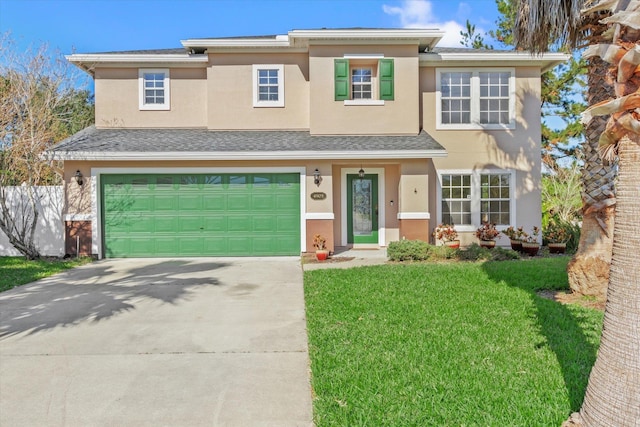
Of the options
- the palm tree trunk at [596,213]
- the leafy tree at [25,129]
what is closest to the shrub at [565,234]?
the palm tree trunk at [596,213]

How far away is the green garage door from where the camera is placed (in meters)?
12.0

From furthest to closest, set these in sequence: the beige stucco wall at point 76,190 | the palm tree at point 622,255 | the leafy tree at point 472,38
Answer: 1. the leafy tree at point 472,38
2. the beige stucco wall at point 76,190
3. the palm tree at point 622,255

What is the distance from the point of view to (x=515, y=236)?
12422 mm

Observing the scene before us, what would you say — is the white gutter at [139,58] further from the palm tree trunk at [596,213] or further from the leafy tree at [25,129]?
the palm tree trunk at [596,213]

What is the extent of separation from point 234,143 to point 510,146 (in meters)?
8.73

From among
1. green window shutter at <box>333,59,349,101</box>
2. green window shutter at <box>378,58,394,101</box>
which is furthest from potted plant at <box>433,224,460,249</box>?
green window shutter at <box>333,59,349,101</box>

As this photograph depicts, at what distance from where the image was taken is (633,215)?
225 centimetres

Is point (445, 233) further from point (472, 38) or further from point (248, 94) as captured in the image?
point (472, 38)

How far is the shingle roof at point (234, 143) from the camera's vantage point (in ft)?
37.8

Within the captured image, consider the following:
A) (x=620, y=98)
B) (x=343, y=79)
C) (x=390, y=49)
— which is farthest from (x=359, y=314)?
(x=390, y=49)

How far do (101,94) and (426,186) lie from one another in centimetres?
1098

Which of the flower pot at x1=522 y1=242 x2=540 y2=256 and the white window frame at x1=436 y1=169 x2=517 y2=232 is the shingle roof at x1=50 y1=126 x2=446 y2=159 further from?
the flower pot at x1=522 y1=242 x2=540 y2=256

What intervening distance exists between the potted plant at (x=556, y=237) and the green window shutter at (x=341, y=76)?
767 centimetres

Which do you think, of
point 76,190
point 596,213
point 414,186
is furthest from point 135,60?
point 596,213
